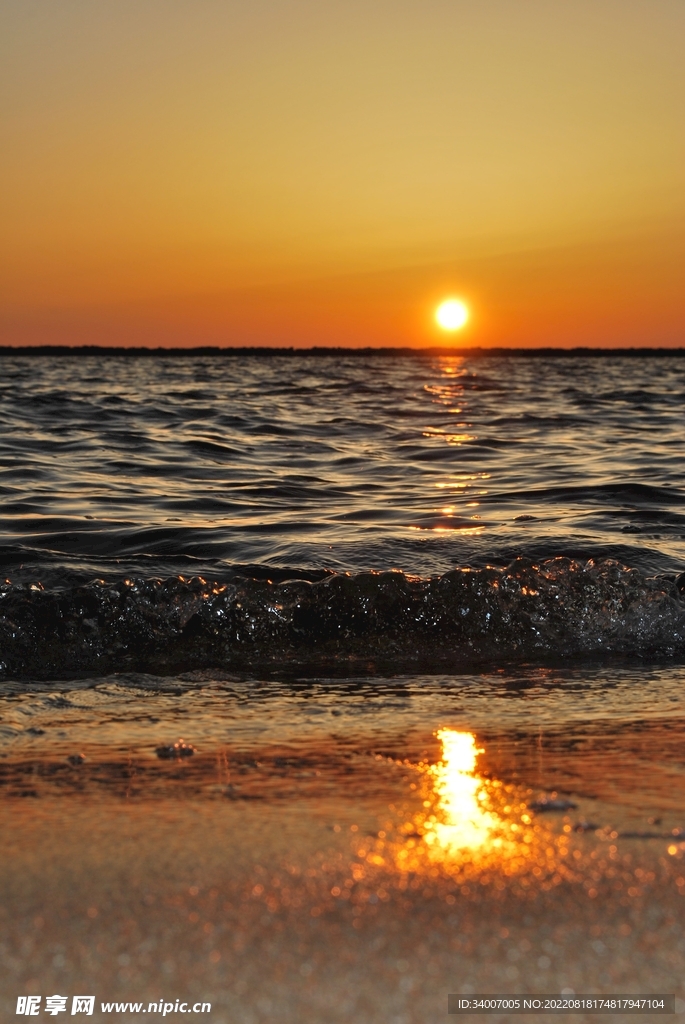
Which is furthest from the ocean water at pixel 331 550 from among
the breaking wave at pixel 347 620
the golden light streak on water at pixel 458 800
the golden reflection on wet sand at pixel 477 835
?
the golden reflection on wet sand at pixel 477 835

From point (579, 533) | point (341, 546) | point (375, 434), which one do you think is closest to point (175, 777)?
point (341, 546)

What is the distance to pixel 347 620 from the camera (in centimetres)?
476

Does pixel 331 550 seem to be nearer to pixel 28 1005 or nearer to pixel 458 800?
pixel 458 800

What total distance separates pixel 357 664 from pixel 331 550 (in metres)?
1.96

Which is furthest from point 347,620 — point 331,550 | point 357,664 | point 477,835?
point 477,835

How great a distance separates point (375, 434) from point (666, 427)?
486cm

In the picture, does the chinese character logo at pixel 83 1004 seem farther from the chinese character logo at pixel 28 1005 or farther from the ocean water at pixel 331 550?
the ocean water at pixel 331 550

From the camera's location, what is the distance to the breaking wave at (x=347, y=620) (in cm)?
443

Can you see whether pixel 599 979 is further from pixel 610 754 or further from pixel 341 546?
pixel 341 546

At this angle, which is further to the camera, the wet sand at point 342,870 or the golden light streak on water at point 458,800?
the golden light streak on water at point 458,800

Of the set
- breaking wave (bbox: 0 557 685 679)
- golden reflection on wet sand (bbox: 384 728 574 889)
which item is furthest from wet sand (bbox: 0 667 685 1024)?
breaking wave (bbox: 0 557 685 679)

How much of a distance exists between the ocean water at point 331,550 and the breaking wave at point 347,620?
0.4 inches

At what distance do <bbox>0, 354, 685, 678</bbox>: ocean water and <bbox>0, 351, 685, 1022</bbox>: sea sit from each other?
0.02 metres

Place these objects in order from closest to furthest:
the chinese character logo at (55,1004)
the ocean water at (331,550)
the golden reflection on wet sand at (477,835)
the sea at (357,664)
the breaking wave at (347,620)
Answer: the chinese character logo at (55,1004) < the golden reflection on wet sand at (477,835) < the sea at (357,664) < the breaking wave at (347,620) < the ocean water at (331,550)
